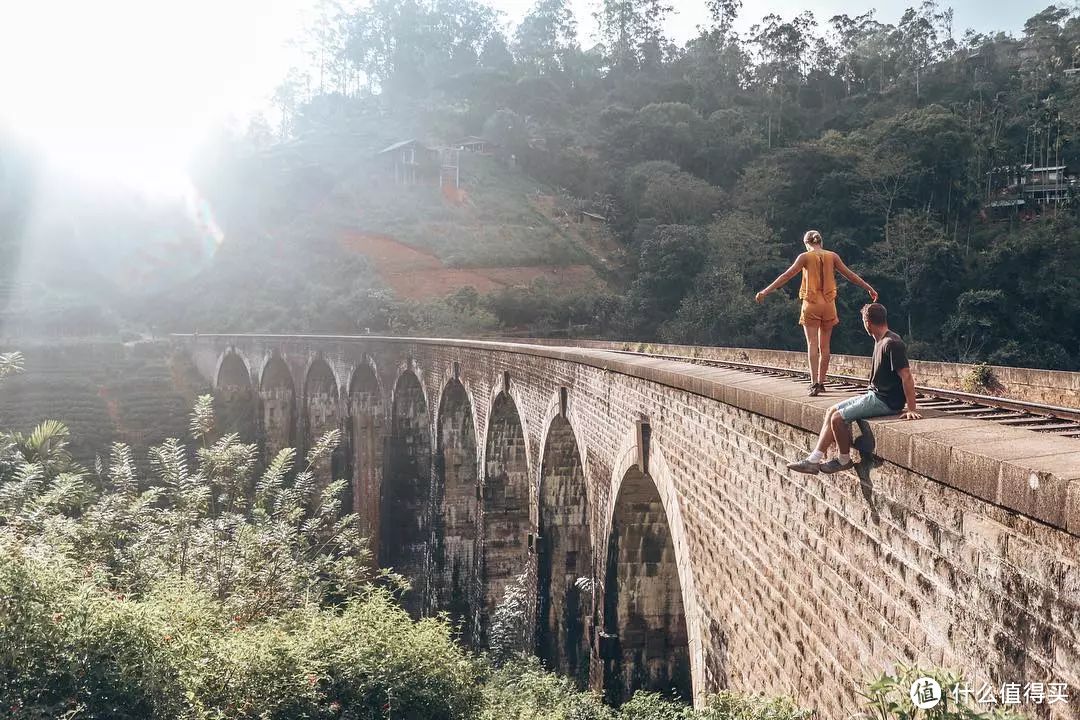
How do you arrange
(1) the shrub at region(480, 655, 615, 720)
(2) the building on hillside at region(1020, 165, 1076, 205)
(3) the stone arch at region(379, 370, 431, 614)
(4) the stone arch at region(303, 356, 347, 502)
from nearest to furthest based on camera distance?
(1) the shrub at region(480, 655, 615, 720) → (3) the stone arch at region(379, 370, 431, 614) → (4) the stone arch at region(303, 356, 347, 502) → (2) the building on hillside at region(1020, 165, 1076, 205)

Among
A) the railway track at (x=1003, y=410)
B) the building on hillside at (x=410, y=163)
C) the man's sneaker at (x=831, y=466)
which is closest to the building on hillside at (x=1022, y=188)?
the building on hillside at (x=410, y=163)

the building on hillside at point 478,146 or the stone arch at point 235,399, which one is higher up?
the building on hillside at point 478,146

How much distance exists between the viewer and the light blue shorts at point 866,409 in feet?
11.5

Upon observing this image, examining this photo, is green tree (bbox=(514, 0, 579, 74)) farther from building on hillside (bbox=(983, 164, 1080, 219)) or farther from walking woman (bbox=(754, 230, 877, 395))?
walking woman (bbox=(754, 230, 877, 395))

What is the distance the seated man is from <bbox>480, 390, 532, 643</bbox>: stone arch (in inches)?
418

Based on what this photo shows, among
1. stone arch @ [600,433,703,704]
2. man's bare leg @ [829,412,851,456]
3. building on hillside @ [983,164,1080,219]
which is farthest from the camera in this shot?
building on hillside @ [983,164,1080,219]

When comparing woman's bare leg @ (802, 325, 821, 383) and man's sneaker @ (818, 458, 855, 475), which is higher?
woman's bare leg @ (802, 325, 821, 383)

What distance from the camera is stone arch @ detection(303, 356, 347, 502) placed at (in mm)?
24391

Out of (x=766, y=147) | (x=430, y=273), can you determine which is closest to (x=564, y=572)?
(x=430, y=273)

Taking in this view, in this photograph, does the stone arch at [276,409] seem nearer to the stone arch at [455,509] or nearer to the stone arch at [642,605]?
the stone arch at [455,509]

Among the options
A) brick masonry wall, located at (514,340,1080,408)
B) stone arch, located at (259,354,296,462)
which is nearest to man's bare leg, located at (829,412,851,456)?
brick masonry wall, located at (514,340,1080,408)

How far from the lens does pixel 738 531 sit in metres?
5.46

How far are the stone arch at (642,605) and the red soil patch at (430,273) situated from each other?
29.3 m

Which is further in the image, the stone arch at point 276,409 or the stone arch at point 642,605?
the stone arch at point 276,409
